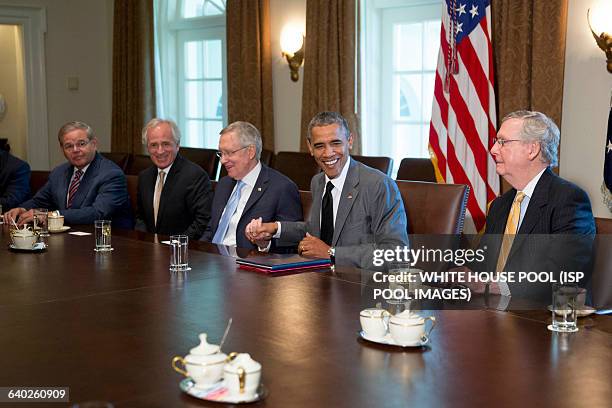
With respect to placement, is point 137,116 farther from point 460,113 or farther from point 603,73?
point 603,73

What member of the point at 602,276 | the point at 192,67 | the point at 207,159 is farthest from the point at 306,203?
the point at 192,67

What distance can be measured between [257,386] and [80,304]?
103cm

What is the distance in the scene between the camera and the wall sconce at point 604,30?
473 centimetres

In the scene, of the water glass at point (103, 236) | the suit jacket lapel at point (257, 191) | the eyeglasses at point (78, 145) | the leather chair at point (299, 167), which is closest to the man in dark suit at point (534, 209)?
the suit jacket lapel at point (257, 191)

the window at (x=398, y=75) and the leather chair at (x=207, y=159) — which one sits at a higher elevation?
the window at (x=398, y=75)

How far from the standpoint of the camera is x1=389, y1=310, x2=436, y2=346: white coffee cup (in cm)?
206

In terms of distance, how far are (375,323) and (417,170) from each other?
3.64m

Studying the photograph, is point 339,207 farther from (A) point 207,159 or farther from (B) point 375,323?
(A) point 207,159

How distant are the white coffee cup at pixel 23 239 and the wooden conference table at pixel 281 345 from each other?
531 mm

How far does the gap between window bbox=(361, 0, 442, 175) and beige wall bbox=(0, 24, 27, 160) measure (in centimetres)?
453

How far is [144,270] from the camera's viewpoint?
10.2 feet

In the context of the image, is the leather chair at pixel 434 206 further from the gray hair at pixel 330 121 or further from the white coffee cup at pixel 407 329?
the white coffee cup at pixel 407 329

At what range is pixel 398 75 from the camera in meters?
6.47

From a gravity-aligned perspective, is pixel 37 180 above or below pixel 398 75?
below
